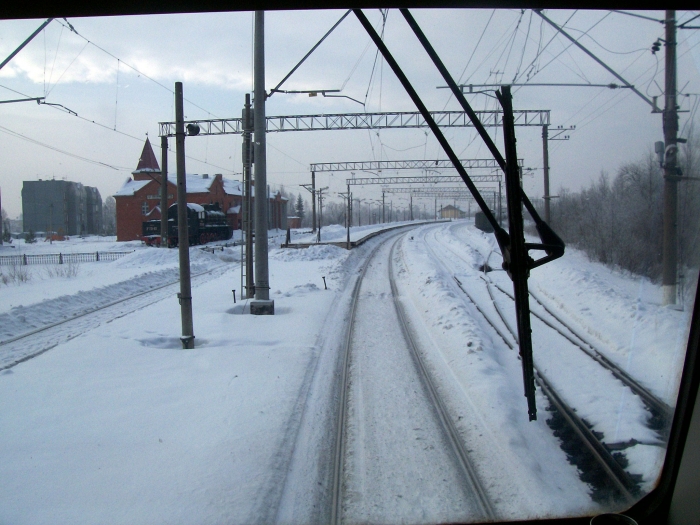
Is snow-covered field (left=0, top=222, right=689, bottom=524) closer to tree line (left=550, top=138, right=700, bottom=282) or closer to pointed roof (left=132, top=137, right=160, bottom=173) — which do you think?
tree line (left=550, top=138, right=700, bottom=282)

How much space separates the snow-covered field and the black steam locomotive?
85.4ft

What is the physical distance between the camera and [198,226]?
42469 millimetres

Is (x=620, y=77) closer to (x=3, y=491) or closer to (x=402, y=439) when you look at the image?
(x=402, y=439)

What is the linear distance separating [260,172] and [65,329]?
646cm

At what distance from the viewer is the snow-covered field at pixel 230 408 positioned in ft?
13.2

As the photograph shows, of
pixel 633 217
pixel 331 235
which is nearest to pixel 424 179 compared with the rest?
pixel 331 235

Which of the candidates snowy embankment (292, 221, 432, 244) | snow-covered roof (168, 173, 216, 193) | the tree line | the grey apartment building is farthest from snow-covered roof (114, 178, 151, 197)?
the tree line

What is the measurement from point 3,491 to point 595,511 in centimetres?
471

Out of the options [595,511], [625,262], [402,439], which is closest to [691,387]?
[595,511]

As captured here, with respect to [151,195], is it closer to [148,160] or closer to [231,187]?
[148,160]

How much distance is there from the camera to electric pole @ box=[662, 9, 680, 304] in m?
5.23

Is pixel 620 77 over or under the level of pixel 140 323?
Result: over

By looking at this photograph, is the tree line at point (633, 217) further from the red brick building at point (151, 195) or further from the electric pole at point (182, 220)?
the red brick building at point (151, 195)

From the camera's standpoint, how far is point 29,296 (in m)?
16.8
